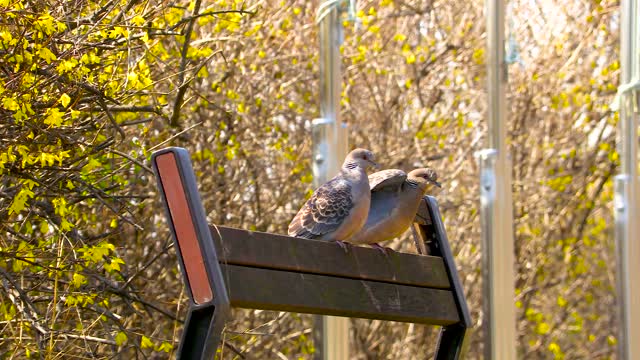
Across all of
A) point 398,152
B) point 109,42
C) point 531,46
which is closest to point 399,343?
point 398,152

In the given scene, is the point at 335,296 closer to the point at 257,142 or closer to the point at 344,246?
the point at 344,246

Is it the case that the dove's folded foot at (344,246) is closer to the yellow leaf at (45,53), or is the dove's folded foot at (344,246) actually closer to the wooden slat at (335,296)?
the wooden slat at (335,296)

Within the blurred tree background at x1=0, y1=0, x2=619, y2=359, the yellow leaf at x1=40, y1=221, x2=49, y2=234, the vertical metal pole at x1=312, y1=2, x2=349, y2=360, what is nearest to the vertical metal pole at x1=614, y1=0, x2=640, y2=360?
the blurred tree background at x1=0, y1=0, x2=619, y2=359

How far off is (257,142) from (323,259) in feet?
15.6

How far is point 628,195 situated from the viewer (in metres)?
10.1

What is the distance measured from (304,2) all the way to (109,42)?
12.4ft

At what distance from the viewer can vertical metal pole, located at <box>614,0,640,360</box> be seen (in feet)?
32.5

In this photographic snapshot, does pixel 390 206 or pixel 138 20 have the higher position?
pixel 138 20

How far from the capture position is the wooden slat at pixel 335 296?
3.44 meters

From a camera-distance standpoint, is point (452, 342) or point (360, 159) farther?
point (360, 159)

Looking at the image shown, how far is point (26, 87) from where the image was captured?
5.11 meters

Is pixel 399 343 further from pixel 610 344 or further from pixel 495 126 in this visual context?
pixel 610 344

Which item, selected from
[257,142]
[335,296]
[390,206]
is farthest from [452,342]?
[257,142]

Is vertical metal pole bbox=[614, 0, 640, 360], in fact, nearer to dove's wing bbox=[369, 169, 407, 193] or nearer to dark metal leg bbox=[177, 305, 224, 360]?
dove's wing bbox=[369, 169, 407, 193]
